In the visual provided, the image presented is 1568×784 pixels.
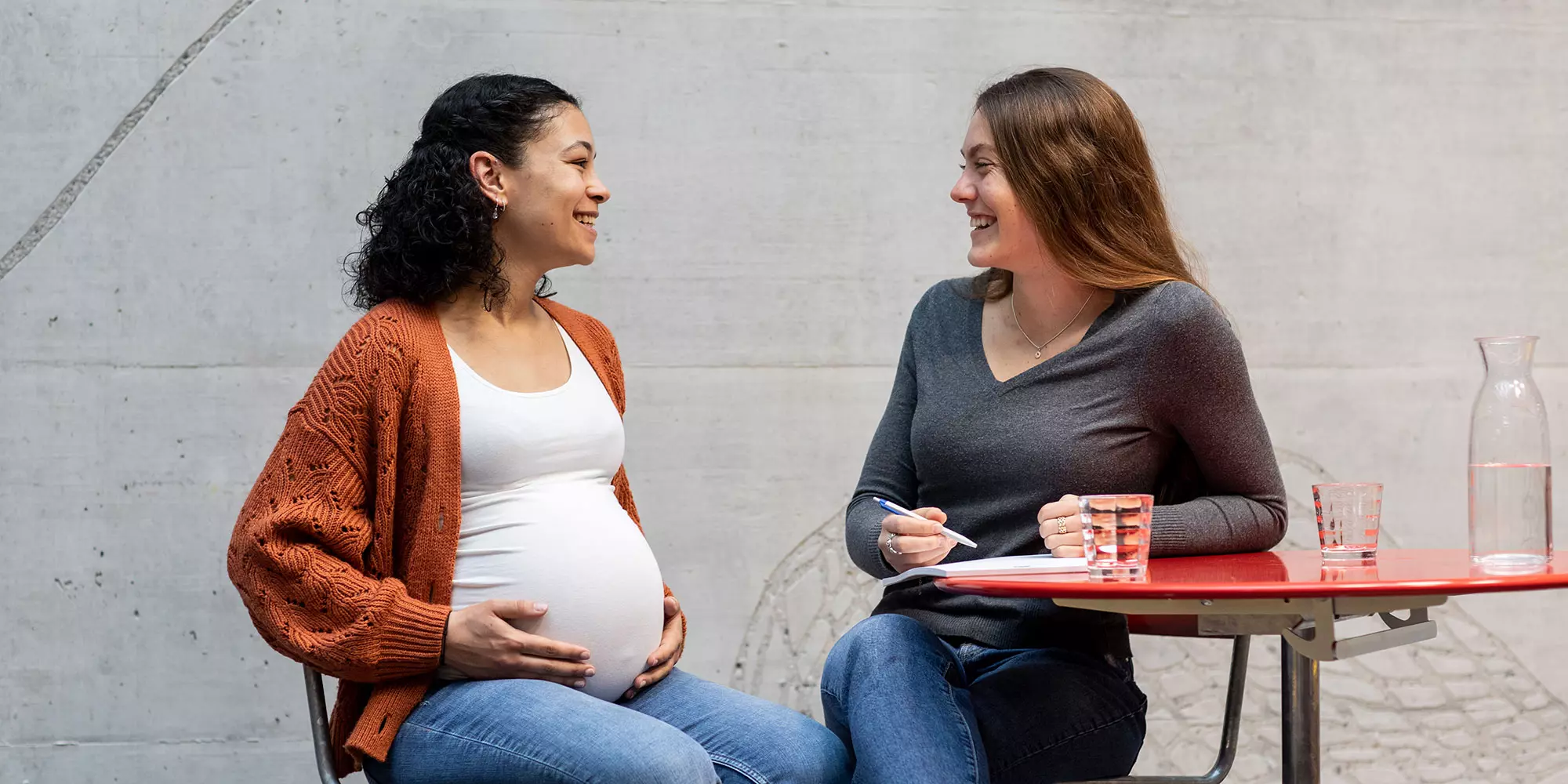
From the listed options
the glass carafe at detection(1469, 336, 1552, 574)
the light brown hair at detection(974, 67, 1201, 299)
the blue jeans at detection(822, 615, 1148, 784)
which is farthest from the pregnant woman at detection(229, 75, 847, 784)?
the glass carafe at detection(1469, 336, 1552, 574)

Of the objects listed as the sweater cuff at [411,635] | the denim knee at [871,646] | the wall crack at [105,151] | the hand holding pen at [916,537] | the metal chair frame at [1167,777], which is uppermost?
the wall crack at [105,151]

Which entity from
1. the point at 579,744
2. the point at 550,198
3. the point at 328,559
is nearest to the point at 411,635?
the point at 328,559

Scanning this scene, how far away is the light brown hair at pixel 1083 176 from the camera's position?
1818 millimetres

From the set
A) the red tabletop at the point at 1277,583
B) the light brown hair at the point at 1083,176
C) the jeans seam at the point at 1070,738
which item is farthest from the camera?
the light brown hair at the point at 1083,176

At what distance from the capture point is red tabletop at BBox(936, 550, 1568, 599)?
119 centimetres

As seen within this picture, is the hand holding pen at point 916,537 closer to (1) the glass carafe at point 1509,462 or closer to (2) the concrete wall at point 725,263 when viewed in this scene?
(1) the glass carafe at point 1509,462

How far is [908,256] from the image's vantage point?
278 centimetres

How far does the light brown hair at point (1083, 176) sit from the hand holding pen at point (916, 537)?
1.40 ft

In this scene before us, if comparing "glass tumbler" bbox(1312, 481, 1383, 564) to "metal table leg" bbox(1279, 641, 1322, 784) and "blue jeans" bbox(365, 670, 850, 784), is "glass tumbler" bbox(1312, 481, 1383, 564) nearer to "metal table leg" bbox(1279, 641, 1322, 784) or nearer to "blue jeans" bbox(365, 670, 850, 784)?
"metal table leg" bbox(1279, 641, 1322, 784)

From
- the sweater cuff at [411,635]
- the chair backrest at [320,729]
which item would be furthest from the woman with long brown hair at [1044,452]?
the chair backrest at [320,729]

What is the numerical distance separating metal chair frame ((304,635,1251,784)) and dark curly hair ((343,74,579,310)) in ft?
1.73

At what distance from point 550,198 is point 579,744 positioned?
2.51 feet

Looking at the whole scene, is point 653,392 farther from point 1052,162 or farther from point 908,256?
point 1052,162

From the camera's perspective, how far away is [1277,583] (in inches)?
48.4
